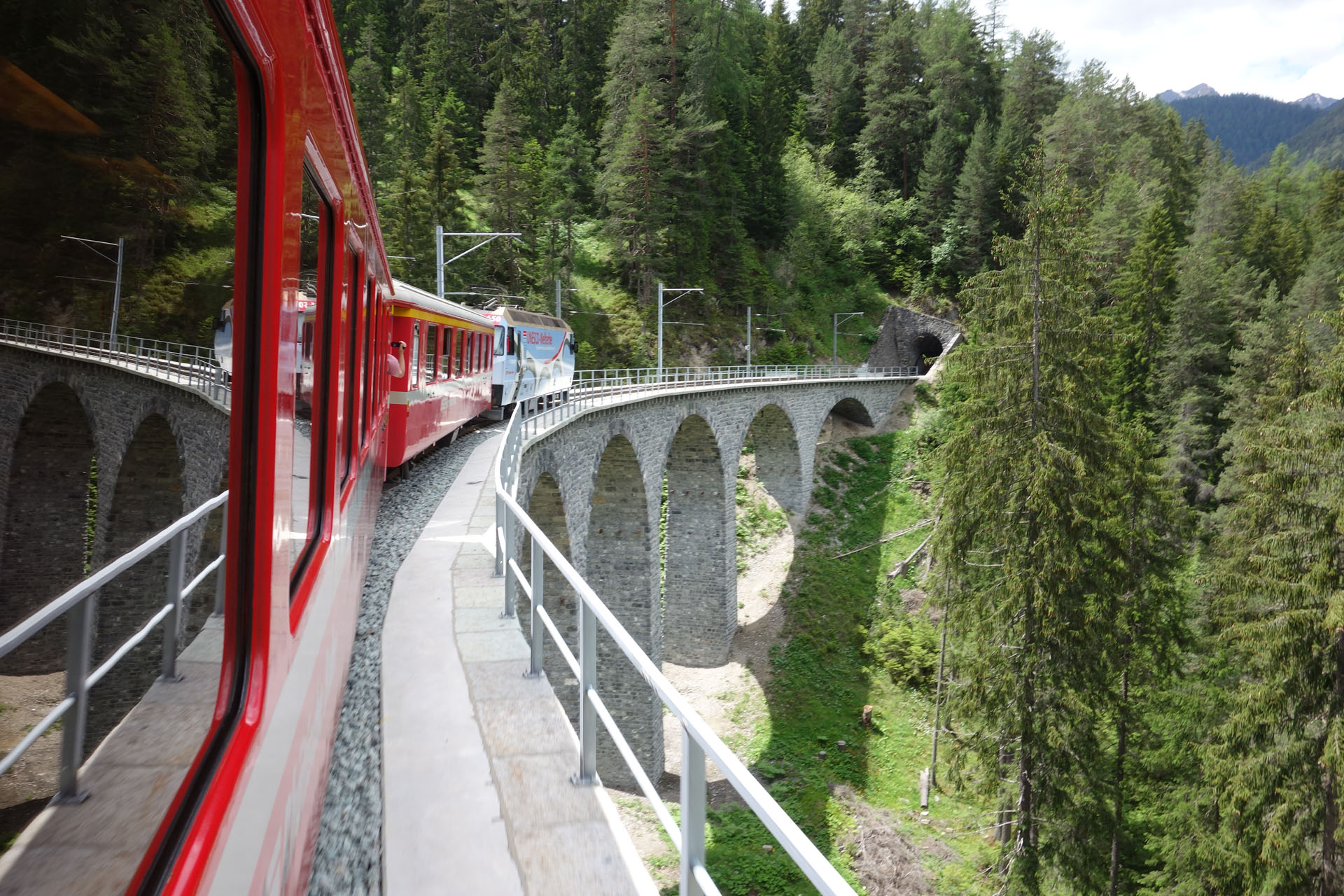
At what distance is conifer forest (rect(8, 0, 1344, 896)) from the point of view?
12211 mm

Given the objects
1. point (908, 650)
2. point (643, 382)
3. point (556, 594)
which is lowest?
point (908, 650)

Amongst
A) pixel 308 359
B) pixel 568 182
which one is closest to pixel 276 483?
pixel 308 359

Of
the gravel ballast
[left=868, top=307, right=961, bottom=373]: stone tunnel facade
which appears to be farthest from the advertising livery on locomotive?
[left=868, top=307, right=961, bottom=373]: stone tunnel facade

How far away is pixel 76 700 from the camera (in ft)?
3.07

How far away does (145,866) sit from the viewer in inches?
42.3

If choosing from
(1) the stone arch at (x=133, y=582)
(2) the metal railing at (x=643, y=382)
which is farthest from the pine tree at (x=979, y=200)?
(1) the stone arch at (x=133, y=582)

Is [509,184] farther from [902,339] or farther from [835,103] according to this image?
[835,103]

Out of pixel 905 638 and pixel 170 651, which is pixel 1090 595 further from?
pixel 170 651

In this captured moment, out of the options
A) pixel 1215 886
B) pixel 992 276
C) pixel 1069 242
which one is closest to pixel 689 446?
pixel 992 276

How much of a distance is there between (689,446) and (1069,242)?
1232 cm

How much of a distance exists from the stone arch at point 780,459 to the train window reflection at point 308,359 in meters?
27.9

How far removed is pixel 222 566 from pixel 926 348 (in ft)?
167

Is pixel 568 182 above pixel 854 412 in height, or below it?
above

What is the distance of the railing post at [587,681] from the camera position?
295cm
